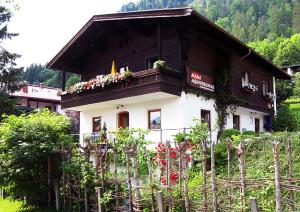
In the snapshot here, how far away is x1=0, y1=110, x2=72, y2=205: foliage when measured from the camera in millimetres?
11219

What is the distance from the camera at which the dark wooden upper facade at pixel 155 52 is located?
52.6 feet

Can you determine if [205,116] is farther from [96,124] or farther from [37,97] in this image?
[37,97]

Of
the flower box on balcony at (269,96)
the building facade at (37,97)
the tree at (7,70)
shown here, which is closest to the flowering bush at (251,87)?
the flower box on balcony at (269,96)

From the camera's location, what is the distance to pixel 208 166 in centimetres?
1201

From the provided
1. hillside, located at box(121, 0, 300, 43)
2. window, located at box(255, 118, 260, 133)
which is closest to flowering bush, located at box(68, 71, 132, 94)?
window, located at box(255, 118, 260, 133)

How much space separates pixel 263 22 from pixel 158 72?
10732 cm

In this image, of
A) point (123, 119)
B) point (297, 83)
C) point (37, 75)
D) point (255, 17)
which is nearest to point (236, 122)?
point (123, 119)

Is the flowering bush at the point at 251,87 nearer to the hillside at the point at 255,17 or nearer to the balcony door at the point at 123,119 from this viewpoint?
the balcony door at the point at 123,119

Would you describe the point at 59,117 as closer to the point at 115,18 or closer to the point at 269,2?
the point at 115,18

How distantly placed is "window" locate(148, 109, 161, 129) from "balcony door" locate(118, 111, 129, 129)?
1915 mm

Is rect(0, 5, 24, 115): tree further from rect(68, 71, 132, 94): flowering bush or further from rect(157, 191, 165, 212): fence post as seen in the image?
rect(157, 191, 165, 212): fence post

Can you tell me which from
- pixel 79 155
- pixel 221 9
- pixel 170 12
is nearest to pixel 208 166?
pixel 79 155

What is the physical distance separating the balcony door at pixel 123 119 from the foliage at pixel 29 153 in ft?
22.5

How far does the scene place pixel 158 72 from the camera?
50.4 feet
